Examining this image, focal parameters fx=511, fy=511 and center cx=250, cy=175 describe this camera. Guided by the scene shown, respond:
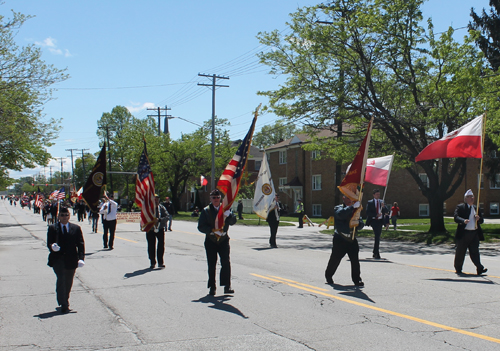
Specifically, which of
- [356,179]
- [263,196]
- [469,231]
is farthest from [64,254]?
[263,196]

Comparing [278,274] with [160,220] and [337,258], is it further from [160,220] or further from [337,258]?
[160,220]

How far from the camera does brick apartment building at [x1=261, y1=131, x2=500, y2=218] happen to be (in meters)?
47.0

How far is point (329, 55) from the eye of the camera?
22.5 m

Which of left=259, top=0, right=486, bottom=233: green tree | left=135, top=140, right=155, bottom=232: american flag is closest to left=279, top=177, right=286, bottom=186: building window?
left=259, top=0, right=486, bottom=233: green tree

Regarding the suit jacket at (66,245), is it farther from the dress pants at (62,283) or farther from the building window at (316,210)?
the building window at (316,210)

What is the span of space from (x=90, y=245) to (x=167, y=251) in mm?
4402

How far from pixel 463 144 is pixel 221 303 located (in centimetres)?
771

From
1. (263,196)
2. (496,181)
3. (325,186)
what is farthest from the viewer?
(325,186)

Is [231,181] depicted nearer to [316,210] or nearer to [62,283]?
[62,283]

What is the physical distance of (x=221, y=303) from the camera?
802 cm

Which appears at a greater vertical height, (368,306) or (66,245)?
(66,245)

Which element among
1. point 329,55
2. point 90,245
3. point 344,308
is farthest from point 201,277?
point 329,55

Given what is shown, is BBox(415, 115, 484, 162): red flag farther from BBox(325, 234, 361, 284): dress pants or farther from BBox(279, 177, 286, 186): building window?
BBox(279, 177, 286, 186): building window

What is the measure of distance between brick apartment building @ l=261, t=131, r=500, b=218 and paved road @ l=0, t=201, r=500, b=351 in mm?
31261
